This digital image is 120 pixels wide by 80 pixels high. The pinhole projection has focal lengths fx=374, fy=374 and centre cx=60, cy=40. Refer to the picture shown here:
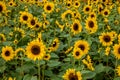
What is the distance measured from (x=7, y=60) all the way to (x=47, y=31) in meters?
1.56

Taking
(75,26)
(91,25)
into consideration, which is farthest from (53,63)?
(91,25)

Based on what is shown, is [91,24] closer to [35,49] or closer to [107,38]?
[107,38]

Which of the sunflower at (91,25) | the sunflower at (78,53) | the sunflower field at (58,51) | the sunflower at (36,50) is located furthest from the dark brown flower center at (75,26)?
the sunflower at (36,50)

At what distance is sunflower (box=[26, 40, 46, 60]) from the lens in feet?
12.5

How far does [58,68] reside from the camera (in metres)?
4.71

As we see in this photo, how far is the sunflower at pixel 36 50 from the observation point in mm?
3803

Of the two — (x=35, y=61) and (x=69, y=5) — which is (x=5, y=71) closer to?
(x=35, y=61)

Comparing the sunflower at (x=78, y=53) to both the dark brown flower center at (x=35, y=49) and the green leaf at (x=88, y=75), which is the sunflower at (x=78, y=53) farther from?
the dark brown flower center at (x=35, y=49)

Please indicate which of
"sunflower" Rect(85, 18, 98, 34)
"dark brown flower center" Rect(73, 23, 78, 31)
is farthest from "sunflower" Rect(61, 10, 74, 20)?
"dark brown flower center" Rect(73, 23, 78, 31)

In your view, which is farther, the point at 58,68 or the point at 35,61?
the point at 58,68

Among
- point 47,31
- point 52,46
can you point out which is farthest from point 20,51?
point 47,31

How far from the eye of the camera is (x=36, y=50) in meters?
3.86

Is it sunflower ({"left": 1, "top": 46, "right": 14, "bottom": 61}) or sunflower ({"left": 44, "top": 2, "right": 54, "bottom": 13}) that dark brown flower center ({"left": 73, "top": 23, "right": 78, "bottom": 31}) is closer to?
sunflower ({"left": 1, "top": 46, "right": 14, "bottom": 61})

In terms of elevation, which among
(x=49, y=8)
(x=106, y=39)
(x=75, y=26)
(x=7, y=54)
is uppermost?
(x=49, y=8)
